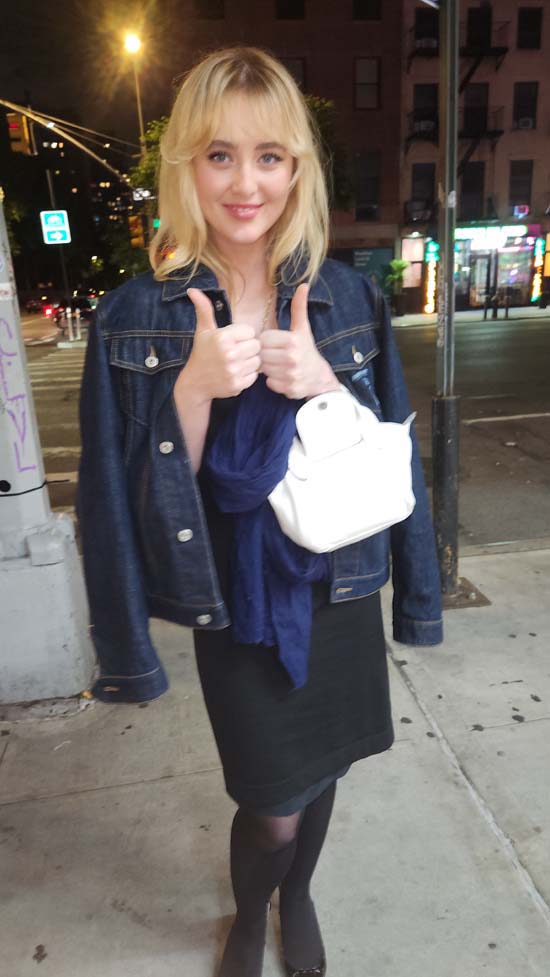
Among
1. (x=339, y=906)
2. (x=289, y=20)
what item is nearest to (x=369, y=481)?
(x=339, y=906)

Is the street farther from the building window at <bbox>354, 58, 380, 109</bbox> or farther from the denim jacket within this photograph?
the building window at <bbox>354, 58, 380, 109</bbox>

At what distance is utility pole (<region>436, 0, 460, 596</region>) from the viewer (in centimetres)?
340

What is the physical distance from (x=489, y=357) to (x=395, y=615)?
14139 millimetres

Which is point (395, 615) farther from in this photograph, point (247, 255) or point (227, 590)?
point (247, 255)

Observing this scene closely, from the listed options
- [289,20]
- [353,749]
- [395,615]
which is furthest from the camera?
[289,20]

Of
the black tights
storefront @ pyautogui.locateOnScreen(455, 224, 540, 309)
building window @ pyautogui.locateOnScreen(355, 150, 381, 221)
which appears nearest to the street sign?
building window @ pyautogui.locateOnScreen(355, 150, 381, 221)

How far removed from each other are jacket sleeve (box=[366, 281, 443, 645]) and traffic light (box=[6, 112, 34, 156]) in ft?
45.8

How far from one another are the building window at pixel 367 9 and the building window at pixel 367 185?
15.3 feet

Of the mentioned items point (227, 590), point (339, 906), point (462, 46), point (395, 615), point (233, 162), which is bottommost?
point (339, 906)

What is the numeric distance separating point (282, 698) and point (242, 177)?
3.75ft

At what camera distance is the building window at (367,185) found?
27830 mm

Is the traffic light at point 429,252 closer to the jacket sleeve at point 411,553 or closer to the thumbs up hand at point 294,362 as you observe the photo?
the jacket sleeve at point 411,553

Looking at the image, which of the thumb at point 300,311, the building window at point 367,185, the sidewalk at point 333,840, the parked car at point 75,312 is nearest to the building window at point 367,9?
the building window at point 367,185

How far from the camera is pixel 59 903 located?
221 centimetres
